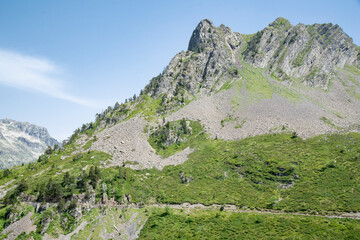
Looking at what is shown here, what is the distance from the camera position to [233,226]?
2306 inches

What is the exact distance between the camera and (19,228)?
57.9 m

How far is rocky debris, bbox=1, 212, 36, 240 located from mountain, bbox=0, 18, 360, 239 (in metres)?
0.30

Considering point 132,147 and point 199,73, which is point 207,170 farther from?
point 199,73

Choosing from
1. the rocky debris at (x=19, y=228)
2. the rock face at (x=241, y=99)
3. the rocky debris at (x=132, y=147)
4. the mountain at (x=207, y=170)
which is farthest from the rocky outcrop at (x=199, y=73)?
the rocky debris at (x=19, y=228)

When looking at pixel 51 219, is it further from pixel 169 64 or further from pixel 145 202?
pixel 169 64

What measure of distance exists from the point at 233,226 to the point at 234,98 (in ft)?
347

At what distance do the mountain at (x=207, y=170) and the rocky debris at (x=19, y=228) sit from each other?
0.30m

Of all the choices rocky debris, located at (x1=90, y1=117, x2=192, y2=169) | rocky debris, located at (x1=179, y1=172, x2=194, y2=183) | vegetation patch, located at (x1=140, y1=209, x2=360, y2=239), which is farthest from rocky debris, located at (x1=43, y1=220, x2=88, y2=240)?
rocky debris, located at (x1=179, y1=172, x2=194, y2=183)

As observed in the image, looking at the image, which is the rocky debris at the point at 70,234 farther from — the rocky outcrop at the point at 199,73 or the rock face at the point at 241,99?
the rocky outcrop at the point at 199,73

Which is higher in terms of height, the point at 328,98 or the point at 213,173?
the point at 328,98

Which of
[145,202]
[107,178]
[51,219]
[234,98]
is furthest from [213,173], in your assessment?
[234,98]

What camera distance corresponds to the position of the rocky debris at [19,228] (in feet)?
184

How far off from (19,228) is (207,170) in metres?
64.5

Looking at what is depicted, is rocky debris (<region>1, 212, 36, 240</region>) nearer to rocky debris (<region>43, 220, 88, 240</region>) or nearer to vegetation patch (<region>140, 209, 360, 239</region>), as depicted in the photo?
rocky debris (<region>43, 220, 88, 240</region>)
